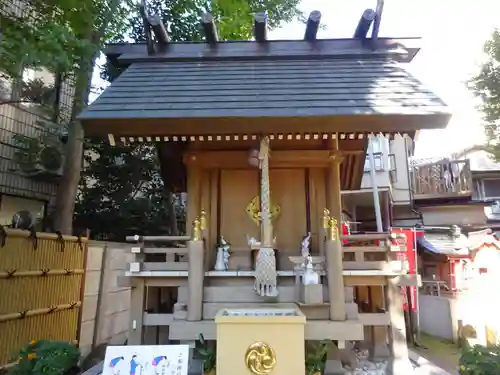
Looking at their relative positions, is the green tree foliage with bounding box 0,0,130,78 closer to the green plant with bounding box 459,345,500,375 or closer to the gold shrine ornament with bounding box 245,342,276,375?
the gold shrine ornament with bounding box 245,342,276,375

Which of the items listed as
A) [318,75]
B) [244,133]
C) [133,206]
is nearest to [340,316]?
[244,133]

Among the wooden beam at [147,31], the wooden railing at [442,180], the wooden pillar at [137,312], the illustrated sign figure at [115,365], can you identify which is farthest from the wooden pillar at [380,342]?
the wooden railing at [442,180]

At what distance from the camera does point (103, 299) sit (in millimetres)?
7453

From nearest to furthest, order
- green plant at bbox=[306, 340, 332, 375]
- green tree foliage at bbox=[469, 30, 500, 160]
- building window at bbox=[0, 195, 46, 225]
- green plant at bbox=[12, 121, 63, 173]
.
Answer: green plant at bbox=[306, 340, 332, 375]
building window at bbox=[0, 195, 46, 225]
green plant at bbox=[12, 121, 63, 173]
green tree foliage at bbox=[469, 30, 500, 160]

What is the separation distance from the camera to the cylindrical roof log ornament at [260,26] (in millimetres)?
6352

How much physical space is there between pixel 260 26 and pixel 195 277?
4439 mm

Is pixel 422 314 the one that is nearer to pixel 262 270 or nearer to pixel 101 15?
pixel 262 270

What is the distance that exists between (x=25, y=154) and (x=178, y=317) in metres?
6.11

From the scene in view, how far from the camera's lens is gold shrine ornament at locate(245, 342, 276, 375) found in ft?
12.8

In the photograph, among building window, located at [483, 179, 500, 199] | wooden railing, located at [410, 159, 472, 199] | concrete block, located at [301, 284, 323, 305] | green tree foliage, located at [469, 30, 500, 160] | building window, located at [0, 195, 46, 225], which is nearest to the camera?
concrete block, located at [301, 284, 323, 305]

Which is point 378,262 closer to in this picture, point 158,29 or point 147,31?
point 158,29

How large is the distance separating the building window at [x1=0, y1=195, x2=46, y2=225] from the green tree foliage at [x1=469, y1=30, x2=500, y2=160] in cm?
1160

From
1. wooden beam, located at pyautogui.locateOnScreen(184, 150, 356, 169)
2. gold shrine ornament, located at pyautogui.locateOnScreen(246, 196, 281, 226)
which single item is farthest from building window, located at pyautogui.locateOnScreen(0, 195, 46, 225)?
gold shrine ornament, located at pyautogui.locateOnScreen(246, 196, 281, 226)

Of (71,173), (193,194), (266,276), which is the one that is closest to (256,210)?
(193,194)
